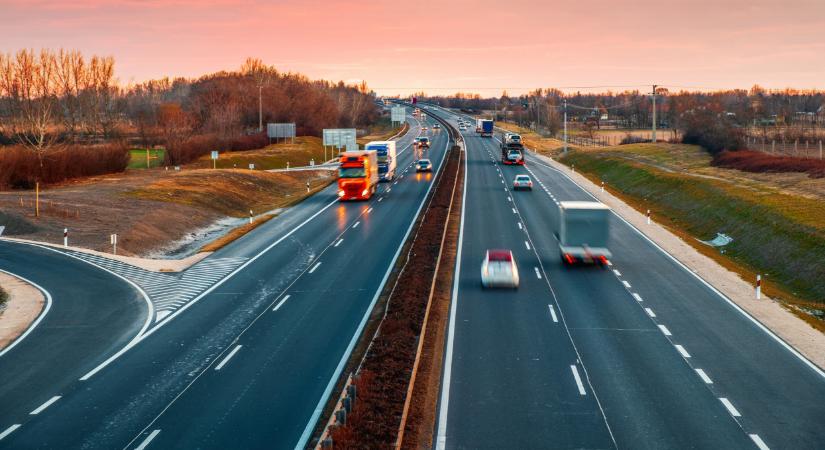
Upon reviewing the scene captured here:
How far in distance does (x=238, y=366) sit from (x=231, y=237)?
26.0 m

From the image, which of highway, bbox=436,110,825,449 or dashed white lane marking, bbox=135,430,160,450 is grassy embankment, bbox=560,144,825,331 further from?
dashed white lane marking, bbox=135,430,160,450

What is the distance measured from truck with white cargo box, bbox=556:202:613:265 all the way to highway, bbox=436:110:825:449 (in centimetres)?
78

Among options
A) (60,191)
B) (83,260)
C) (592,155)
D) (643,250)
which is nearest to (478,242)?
(643,250)

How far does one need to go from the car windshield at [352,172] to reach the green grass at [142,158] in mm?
41558

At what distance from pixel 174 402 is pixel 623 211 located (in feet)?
146

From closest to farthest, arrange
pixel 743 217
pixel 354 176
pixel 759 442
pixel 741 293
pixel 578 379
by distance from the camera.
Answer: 1. pixel 759 442
2. pixel 578 379
3. pixel 741 293
4. pixel 743 217
5. pixel 354 176

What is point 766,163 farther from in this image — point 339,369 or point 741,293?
point 339,369

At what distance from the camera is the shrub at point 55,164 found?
6589 centimetres

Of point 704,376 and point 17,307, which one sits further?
point 17,307

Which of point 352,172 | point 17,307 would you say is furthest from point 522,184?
point 17,307

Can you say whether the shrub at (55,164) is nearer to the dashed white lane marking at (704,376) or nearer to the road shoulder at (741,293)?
the road shoulder at (741,293)

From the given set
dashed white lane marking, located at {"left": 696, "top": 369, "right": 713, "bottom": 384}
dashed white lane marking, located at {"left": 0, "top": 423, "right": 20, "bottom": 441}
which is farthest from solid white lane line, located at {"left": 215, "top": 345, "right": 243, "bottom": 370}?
dashed white lane marking, located at {"left": 696, "top": 369, "right": 713, "bottom": 384}

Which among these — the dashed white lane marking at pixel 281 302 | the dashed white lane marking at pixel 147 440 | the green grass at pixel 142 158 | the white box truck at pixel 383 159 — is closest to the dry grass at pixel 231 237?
the dashed white lane marking at pixel 281 302

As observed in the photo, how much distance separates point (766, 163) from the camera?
70500 mm
